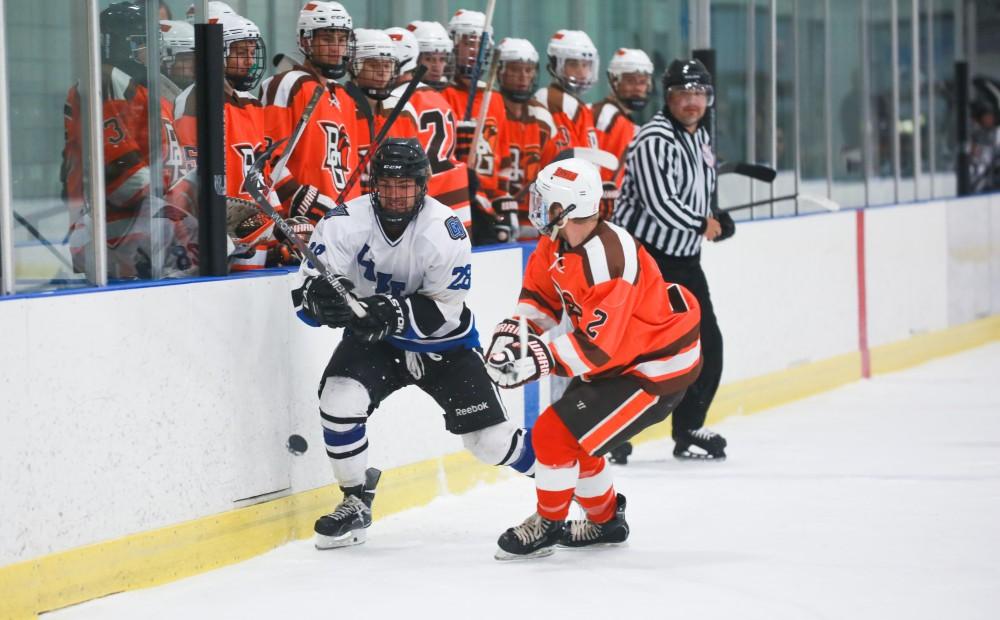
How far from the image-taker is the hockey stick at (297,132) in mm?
4949

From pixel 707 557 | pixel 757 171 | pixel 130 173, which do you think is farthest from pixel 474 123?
pixel 707 557

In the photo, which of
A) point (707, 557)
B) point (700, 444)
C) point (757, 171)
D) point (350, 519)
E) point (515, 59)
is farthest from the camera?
point (757, 171)

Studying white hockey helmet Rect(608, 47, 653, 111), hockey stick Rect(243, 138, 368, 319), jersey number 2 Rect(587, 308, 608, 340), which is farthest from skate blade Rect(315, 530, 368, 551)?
white hockey helmet Rect(608, 47, 653, 111)

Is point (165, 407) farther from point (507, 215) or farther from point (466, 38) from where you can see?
point (466, 38)

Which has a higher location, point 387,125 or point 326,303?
point 387,125

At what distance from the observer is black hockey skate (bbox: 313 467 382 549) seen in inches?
181

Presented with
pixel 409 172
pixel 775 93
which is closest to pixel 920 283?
pixel 775 93

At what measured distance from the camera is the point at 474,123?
6.31 meters

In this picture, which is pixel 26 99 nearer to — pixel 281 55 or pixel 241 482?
pixel 241 482

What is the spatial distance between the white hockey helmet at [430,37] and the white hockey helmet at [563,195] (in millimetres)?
1756

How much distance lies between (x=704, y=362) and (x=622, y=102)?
Result: 1.42 m

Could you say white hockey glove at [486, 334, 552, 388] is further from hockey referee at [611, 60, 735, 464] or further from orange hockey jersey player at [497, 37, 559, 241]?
orange hockey jersey player at [497, 37, 559, 241]

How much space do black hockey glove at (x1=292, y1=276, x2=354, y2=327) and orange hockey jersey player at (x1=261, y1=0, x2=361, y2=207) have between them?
2.81 feet

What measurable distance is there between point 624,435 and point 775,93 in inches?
175
